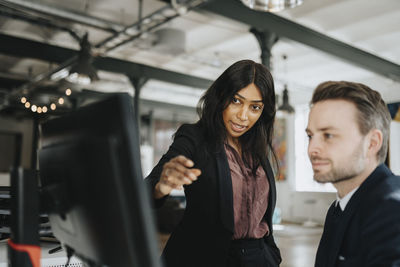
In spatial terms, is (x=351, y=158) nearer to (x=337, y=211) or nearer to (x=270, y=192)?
(x=337, y=211)

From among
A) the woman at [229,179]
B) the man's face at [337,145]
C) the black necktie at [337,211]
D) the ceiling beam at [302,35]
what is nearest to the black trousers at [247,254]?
the woman at [229,179]

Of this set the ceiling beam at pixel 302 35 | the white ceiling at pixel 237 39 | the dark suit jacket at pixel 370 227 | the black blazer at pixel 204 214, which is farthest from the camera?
the white ceiling at pixel 237 39

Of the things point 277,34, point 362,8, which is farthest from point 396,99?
point 277,34

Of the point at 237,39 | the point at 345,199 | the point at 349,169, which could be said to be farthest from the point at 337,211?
the point at 237,39

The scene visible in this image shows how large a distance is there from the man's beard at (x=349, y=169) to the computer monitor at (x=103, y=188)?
0.69 metres

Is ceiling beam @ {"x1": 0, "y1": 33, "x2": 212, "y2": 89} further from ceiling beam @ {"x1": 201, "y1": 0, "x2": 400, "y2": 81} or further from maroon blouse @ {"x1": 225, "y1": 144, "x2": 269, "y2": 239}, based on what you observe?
maroon blouse @ {"x1": 225, "y1": 144, "x2": 269, "y2": 239}

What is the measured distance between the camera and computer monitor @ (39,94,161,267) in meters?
0.74

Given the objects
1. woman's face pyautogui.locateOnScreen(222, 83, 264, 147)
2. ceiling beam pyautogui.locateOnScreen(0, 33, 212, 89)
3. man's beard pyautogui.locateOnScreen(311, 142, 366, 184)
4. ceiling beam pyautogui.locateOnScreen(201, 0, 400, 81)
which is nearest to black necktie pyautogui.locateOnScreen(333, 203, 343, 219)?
man's beard pyautogui.locateOnScreen(311, 142, 366, 184)

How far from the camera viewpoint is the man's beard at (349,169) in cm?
123

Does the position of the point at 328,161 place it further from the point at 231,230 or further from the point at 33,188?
the point at 33,188

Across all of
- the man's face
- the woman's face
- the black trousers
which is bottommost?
the black trousers

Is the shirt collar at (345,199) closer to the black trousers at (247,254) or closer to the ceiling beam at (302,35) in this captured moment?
the black trousers at (247,254)

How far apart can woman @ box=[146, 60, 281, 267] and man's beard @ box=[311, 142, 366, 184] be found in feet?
1.74

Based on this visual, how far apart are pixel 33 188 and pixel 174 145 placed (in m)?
0.75
